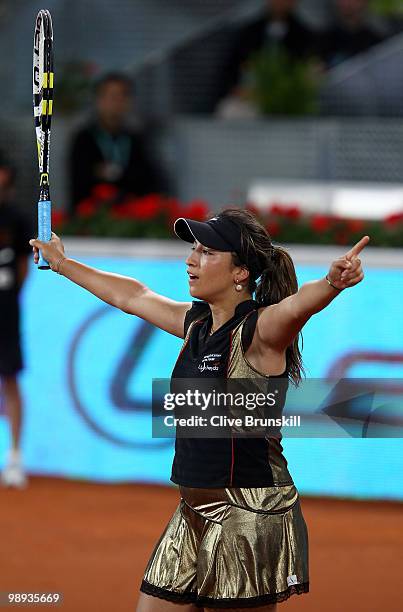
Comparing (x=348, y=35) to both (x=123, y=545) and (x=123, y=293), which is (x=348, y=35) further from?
(x=123, y=293)

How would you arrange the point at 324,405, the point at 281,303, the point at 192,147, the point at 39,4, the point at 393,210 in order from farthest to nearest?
the point at 39,4, the point at 192,147, the point at 393,210, the point at 324,405, the point at 281,303

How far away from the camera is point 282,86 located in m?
10.9

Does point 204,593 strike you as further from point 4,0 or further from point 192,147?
point 4,0

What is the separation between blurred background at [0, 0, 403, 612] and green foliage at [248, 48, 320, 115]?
20mm

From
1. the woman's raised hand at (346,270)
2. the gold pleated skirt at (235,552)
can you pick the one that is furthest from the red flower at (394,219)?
the woman's raised hand at (346,270)

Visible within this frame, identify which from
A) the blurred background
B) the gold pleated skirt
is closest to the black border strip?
the gold pleated skirt

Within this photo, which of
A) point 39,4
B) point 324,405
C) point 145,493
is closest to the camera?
point 324,405

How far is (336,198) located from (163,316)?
574cm

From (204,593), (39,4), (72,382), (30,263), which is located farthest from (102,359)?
(39,4)

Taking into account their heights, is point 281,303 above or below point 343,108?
below

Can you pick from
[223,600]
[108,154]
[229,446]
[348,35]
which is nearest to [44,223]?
[229,446]

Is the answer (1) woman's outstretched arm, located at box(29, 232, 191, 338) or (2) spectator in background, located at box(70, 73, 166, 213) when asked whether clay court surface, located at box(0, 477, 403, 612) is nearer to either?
(1) woman's outstretched arm, located at box(29, 232, 191, 338)

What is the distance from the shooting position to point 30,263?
335 inches

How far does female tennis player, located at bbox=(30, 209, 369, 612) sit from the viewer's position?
404cm
